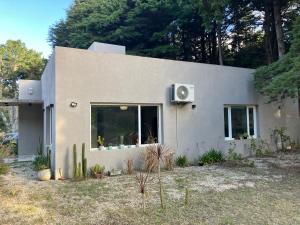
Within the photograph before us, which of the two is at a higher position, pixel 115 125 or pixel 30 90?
pixel 30 90

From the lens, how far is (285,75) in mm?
11984

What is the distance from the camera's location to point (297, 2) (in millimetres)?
17938

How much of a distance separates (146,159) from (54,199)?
4781 mm

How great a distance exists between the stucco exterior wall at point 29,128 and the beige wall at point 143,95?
8365 millimetres

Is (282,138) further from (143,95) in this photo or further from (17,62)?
(17,62)

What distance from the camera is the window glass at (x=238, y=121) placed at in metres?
15.2

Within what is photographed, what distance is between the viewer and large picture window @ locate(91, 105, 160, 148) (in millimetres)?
11320

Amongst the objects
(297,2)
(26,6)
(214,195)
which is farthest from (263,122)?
(26,6)

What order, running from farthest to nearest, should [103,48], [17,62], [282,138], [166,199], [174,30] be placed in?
[17,62], [174,30], [282,138], [103,48], [166,199]

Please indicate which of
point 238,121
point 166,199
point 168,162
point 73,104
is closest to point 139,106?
point 168,162

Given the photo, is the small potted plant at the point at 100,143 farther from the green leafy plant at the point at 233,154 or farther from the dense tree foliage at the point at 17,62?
the dense tree foliage at the point at 17,62

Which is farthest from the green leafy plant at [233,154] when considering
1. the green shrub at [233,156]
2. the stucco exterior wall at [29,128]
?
the stucco exterior wall at [29,128]

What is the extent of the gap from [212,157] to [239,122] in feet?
10.5

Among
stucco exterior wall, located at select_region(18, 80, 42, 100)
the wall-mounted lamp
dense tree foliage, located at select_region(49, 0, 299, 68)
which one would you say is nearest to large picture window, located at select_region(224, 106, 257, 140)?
the wall-mounted lamp
